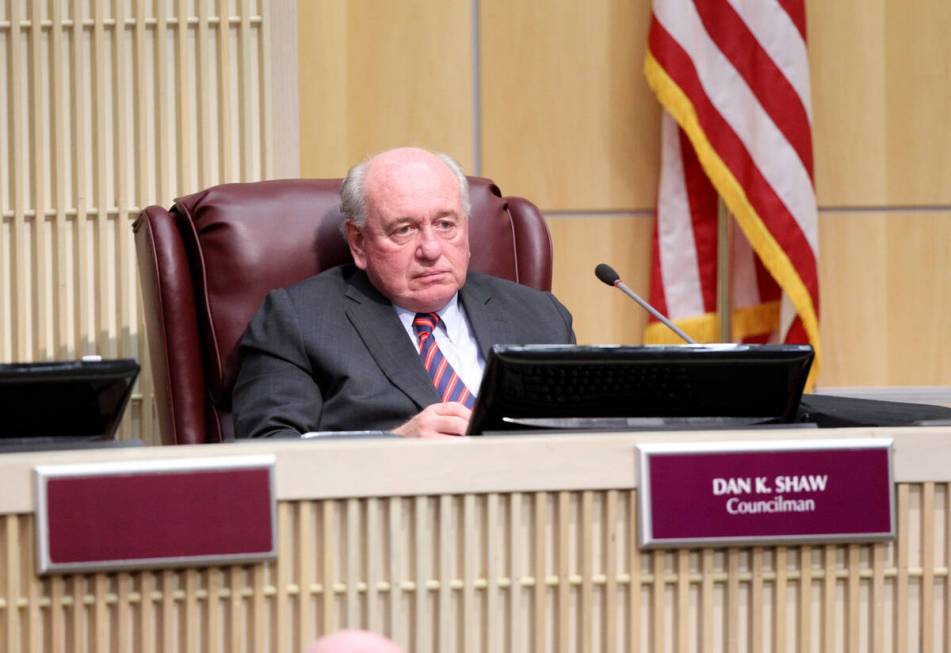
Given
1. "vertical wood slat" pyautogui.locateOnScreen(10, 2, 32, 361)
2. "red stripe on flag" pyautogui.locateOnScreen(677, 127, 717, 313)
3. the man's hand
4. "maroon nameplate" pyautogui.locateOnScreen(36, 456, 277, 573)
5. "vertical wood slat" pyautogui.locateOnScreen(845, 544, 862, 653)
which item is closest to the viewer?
"maroon nameplate" pyautogui.locateOnScreen(36, 456, 277, 573)

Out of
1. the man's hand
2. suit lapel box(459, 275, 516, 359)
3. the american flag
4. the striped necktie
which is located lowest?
the man's hand

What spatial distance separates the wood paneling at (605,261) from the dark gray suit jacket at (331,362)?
0.93 metres

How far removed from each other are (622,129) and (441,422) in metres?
1.59

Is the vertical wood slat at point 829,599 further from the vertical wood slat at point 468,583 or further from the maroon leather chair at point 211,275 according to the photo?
the maroon leather chair at point 211,275

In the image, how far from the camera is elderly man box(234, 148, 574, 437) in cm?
210

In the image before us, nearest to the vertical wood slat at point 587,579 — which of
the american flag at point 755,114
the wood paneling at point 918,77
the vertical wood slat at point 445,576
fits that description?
the vertical wood slat at point 445,576

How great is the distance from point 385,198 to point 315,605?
1.35m

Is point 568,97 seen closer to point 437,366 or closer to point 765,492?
point 437,366

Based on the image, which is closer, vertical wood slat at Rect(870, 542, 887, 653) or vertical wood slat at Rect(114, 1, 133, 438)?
vertical wood slat at Rect(870, 542, 887, 653)

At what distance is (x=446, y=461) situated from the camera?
0.98 m

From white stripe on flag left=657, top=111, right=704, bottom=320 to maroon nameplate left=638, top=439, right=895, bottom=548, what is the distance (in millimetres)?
2056

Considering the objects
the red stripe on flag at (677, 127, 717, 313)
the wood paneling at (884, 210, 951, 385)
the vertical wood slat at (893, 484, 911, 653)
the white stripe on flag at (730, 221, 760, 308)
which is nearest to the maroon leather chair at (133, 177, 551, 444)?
the red stripe on flag at (677, 127, 717, 313)

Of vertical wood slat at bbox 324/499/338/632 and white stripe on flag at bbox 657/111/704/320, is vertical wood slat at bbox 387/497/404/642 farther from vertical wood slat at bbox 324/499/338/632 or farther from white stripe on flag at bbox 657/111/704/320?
white stripe on flag at bbox 657/111/704/320

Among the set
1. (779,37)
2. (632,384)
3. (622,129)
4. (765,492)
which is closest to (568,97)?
(622,129)
